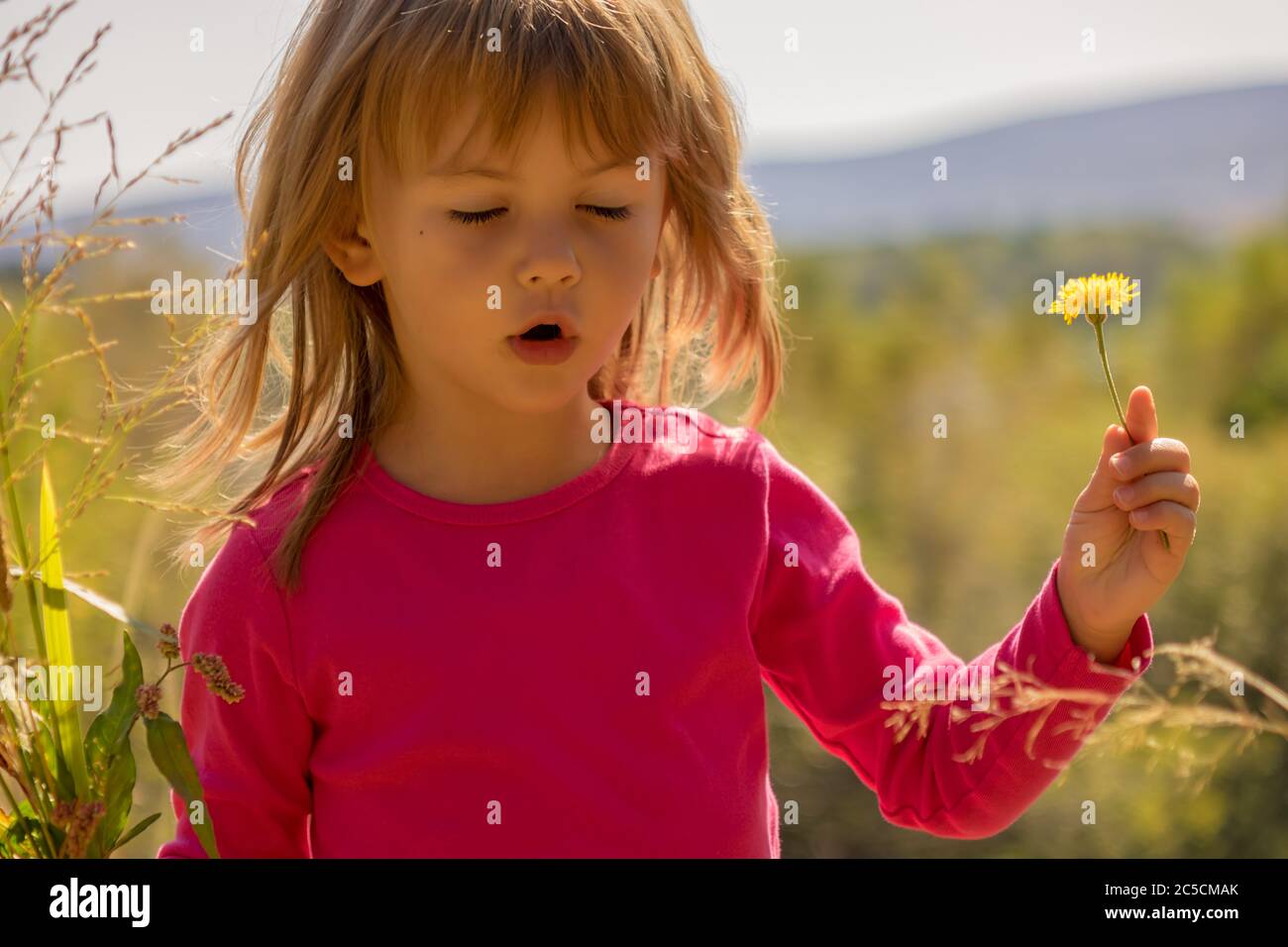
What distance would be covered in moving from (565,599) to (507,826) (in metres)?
0.20

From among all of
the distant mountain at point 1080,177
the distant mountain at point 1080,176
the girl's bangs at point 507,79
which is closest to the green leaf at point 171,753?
the girl's bangs at point 507,79

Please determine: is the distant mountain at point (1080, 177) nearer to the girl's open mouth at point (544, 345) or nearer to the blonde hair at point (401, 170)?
the blonde hair at point (401, 170)

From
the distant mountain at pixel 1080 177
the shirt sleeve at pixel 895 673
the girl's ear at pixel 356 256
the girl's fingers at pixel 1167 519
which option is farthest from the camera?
the distant mountain at pixel 1080 177

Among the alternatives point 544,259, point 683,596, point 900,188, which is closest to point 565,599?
point 683,596

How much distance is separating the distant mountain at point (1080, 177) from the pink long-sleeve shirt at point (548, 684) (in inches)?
239

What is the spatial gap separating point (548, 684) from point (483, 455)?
238 mm

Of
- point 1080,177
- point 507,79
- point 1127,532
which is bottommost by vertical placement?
point 1127,532

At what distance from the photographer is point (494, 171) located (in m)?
1.17

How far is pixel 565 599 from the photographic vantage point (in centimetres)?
127

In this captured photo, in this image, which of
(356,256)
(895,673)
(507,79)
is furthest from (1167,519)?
(356,256)

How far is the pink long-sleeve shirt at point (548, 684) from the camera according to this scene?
47.5 inches

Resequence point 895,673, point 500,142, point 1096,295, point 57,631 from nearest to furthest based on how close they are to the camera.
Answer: point 1096,295 < point 57,631 < point 500,142 < point 895,673

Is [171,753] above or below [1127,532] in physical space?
below

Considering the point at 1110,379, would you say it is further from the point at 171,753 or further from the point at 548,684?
the point at 171,753
